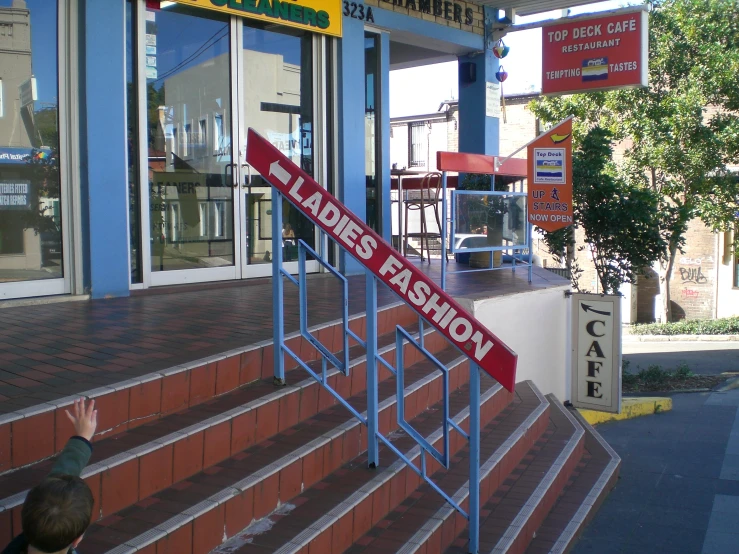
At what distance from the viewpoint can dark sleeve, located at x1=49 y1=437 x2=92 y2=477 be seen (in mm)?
2496

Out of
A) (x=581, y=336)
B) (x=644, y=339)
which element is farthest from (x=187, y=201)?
(x=644, y=339)

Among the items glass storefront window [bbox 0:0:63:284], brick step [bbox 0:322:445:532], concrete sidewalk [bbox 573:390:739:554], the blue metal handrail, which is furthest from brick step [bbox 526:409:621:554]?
glass storefront window [bbox 0:0:63:284]

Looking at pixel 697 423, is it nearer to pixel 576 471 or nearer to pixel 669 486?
pixel 669 486

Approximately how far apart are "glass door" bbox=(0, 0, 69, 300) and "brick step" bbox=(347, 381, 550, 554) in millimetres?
3789

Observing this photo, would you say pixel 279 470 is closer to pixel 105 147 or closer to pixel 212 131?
pixel 105 147

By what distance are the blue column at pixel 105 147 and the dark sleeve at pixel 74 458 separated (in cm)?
412

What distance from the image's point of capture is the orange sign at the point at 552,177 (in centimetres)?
796

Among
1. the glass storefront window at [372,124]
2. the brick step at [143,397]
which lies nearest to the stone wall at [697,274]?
the glass storefront window at [372,124]

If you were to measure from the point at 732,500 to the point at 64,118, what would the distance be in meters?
6.13

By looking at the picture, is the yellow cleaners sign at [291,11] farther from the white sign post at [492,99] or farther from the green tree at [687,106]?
the green tree at [687,106]

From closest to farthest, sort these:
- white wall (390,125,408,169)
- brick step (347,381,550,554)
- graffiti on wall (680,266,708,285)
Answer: brick step (347,381,550,554)
graffiti on wall (680,266,708,285)
white wall (390,125,408,169)

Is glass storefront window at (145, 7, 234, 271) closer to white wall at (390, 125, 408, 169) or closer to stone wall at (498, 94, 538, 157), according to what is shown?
stone wall at (498, 94, 538, 157)

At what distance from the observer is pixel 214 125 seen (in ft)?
25.4

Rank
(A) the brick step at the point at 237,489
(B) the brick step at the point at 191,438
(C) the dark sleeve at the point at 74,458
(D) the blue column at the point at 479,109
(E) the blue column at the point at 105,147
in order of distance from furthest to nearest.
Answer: (D) the blue column at the point at 479,109, (E) the blue column at the point at 105,147, (B) the brick step at the point at 191,438, (A) the brick step at the point at 237,489, (C) the dark sleeve at the point at 74,458
